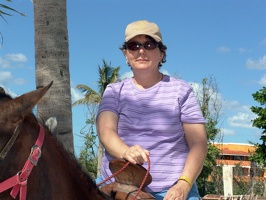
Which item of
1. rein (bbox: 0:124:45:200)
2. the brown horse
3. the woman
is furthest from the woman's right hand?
rein (bbox: 0:124:45:200)

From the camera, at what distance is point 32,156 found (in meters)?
1.99

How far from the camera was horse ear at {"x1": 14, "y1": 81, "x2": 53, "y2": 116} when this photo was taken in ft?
6.16

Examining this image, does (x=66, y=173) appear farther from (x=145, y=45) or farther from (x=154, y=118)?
(x=145, y=45)

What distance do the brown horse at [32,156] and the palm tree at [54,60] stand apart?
2.60m

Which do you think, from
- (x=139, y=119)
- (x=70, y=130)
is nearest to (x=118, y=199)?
(x=139, y=119)

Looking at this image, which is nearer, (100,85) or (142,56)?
(142,56)

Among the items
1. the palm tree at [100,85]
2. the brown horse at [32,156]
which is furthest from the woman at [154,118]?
the palm tree at [100,85]

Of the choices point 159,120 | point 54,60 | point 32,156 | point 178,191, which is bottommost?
point 178,191

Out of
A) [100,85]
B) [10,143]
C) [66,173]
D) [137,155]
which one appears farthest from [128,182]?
[100,85]

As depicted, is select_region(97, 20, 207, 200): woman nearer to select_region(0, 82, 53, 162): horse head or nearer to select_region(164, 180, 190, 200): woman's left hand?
select_region(164, 180, 190, 200): woman's left hand

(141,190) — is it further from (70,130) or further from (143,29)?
(70,130)

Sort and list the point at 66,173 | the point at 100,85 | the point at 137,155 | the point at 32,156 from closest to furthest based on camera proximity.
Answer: the point at 32,156 → the point at 66,173 → the point at 137,155 → the point at 100,85

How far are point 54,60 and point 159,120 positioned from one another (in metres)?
2.30

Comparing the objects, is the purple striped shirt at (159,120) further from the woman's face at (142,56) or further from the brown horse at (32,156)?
the brown horse at (32,156)
